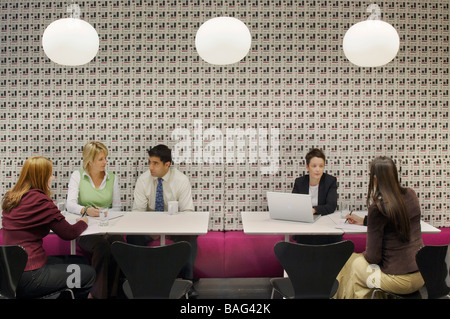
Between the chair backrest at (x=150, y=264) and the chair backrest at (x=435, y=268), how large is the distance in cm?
150

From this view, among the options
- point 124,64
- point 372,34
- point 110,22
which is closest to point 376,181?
point 372,34

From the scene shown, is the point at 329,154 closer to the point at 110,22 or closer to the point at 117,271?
the point at 117,271

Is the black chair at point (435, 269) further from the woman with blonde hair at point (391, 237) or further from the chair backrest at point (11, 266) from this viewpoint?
the chair backrest at point (11, 266)

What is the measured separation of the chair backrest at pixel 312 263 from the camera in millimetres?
2344

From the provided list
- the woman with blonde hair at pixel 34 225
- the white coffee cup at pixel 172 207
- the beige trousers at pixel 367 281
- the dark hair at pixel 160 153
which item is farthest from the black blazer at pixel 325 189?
the woman with blonde hair at pixel 34 225

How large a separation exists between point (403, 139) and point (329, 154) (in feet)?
2.75

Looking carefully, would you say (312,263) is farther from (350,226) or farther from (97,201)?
(97,201)

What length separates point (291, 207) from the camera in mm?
3141

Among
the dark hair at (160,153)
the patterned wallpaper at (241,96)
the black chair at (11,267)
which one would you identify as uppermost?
the patterned wallpaper at (241,96)

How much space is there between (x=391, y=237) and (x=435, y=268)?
313 millimetres

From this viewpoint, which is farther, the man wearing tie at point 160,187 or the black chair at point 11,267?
the man wearing tie at point 160,187

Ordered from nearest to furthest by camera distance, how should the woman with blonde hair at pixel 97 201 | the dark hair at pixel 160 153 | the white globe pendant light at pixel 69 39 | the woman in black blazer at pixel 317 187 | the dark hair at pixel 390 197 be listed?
the dark hair at pixel 390 197 → the white globe pendant light at pixel 69 39 → the woman with blonde hair at pixel 97 201 → the woman in black blazer at pixel 317 187 → the dark hair at pixel 160 153

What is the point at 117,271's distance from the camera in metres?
3.36

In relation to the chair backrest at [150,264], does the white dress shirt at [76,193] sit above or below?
above
